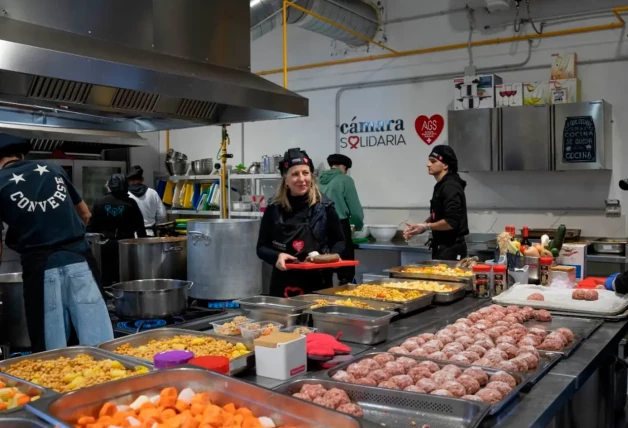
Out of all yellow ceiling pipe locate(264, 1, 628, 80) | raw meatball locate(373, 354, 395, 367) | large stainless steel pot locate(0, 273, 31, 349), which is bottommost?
large stainless steel pot locate(0, 273, 31, 349)

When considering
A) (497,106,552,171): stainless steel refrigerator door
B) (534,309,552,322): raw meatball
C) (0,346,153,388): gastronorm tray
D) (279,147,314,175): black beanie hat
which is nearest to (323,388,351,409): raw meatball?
(0,346,153,388): gastronorm tray

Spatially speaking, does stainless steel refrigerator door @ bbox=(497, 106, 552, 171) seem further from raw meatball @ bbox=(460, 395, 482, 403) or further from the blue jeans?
raw meatball @ bbox=(460, 395, 482, 403)

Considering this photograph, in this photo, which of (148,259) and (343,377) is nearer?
(343,377)

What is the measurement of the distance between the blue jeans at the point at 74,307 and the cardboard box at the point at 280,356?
6.12 ft

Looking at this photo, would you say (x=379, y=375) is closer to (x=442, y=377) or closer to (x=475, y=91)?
(x=442, y=377)

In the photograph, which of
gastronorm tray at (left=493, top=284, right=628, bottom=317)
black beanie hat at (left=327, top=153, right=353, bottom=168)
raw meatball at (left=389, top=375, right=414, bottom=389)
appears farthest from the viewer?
black beanie hat at (left=327, top=153, right=353, bottom=168)

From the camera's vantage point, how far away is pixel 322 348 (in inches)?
80.4

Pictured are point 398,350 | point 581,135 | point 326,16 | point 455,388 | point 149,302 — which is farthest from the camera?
point 326,16

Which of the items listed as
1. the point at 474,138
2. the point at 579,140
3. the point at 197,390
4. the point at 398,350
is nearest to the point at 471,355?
the point at 398,350

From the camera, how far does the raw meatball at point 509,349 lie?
6.91 ft

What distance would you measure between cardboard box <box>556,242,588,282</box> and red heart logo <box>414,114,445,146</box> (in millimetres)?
3256

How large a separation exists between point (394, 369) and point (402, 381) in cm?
12

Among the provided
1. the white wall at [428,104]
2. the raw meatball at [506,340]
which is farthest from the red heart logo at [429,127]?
the raw meatball at [506,340]

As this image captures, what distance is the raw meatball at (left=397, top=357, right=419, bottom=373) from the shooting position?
6.45 ft
